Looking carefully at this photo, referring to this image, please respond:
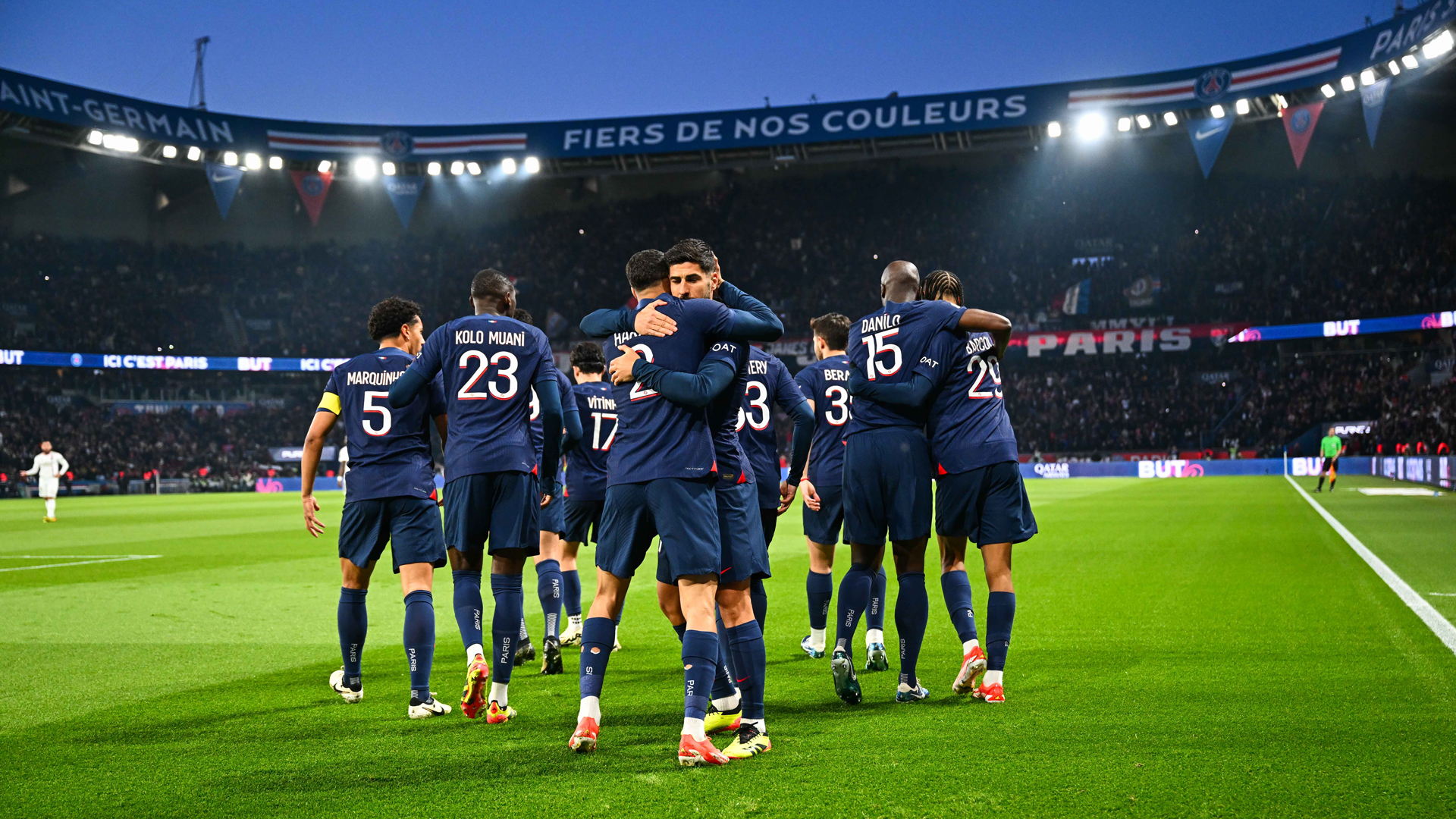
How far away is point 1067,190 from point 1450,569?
1604 inches

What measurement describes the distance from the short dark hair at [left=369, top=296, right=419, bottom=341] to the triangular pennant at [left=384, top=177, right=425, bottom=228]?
43065 mm

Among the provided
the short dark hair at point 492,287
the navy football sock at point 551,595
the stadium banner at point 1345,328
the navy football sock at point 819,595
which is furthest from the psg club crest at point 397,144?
the short dark hair at point 492,287

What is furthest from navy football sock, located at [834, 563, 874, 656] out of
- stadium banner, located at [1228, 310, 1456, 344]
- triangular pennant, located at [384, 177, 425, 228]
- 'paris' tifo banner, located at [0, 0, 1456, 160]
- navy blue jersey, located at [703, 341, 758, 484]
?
triangular pennant, located at [384, 177, 425, 228]

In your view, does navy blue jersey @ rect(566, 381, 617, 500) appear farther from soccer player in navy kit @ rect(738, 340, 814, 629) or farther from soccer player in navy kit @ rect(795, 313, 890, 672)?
soccer player in navy kit @ rect(795, 313, 890, 672)

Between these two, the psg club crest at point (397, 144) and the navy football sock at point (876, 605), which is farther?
the psg club crest at point (397, 144)

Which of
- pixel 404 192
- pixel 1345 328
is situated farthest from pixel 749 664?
pixel 404 192

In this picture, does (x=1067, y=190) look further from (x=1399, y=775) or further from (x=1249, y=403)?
(x=1399, y=775)

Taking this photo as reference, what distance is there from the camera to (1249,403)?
4416 centimetres

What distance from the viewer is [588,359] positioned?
7621 millimetres

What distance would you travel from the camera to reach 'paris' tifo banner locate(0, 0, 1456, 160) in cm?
3753

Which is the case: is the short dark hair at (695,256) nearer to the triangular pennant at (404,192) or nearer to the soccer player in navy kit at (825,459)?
the soccer player in navy kit at (825,459)

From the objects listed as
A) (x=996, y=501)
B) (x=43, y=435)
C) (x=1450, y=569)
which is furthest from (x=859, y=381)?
(x=43, y=435)

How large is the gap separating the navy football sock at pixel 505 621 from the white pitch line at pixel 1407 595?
558cm

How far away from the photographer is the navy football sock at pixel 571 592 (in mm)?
7828
